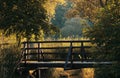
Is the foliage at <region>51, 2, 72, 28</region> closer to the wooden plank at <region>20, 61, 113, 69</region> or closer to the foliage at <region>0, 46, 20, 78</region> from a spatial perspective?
the wooden plank at <region>20, 61, 113, 69</region>

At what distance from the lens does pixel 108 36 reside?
45.9ft

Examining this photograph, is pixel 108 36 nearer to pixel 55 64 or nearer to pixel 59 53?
pixel 55 64

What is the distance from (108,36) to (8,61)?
18.2 ft

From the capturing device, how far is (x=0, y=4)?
18.6 m

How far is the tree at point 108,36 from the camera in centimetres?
1379

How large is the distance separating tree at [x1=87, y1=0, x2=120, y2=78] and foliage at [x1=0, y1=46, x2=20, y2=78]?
454 centimetres

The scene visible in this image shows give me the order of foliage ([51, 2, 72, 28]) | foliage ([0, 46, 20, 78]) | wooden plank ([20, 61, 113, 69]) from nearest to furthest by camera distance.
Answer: foliage ([0, 46, 20, 78]) < wooden plank ([20, 61, 113, 69]) < foliage ([51, 2, 72, 28])

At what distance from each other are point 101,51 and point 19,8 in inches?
237

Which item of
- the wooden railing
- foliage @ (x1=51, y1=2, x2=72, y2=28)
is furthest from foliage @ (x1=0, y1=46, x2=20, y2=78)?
foliage @ (x1=51, y1=2, x2=72, y2=28)

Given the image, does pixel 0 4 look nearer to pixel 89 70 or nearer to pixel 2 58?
pixel 2 58

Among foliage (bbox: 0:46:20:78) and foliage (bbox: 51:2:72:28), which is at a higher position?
foliage (bbox: 51:2:72:28)

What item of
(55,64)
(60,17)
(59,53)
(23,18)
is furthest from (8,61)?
(60,17)

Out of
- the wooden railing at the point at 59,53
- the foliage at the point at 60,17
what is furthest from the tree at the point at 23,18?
the foliage at the point at 60,17

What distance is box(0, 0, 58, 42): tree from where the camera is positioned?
18656mm
